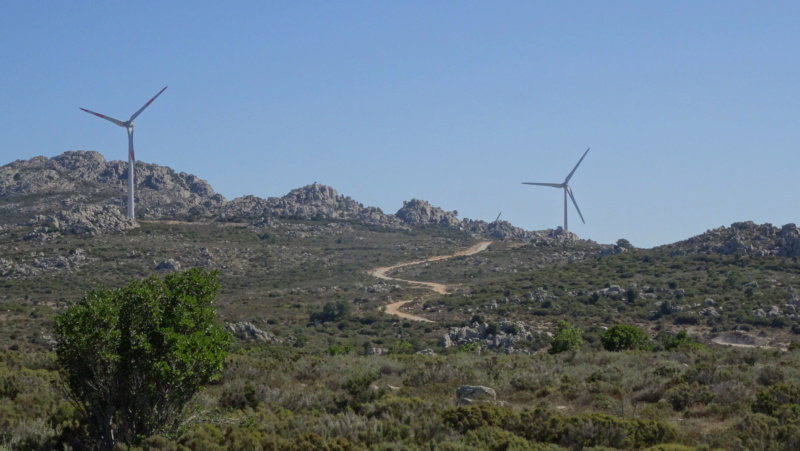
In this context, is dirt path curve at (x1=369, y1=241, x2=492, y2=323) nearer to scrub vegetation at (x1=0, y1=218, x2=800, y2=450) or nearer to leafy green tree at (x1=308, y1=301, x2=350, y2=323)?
scrub vegetation at (x1=0, y1=218, x2=800, y2=450)

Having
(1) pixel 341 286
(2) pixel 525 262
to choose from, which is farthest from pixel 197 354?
(2) pixel 525 262

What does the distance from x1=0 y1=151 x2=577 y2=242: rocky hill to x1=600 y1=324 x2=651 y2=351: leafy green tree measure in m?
105

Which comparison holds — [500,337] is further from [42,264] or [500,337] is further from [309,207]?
[309,207]

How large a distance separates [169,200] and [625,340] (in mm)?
139637

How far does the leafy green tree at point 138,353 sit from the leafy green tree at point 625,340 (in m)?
28.7

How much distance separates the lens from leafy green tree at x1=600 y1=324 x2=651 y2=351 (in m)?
40.8

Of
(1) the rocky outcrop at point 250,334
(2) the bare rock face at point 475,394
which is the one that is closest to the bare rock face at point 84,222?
(1) the rocky outcrop at point 250,334

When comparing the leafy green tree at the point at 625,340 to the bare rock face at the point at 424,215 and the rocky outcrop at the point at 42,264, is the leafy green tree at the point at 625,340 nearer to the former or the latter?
the rocky outcrop at the point at 42,264

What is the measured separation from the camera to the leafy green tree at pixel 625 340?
40750mm

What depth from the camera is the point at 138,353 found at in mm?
17188

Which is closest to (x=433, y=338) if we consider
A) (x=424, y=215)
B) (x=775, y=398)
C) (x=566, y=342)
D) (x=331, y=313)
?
(x=331, y=313)

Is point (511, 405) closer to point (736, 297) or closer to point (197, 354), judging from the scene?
point (197, 354)

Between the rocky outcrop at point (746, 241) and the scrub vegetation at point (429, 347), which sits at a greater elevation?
the rocky outcrop at point (746, 241)

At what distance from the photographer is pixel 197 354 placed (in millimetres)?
16938
